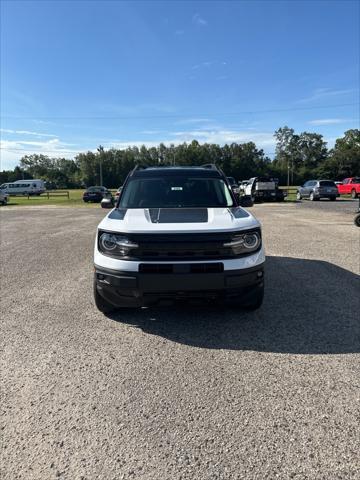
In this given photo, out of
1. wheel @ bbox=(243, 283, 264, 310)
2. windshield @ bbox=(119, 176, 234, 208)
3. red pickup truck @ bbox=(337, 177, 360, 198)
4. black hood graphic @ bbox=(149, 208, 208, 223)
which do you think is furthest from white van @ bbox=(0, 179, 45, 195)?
wheel @ bbox=(243, 283, 264, 310)

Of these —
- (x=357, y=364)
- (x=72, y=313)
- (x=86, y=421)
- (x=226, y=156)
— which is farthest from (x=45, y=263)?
(x=226, y=156)

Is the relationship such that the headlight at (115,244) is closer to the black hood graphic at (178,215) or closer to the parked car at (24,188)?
the black hood graphic at (178,215)

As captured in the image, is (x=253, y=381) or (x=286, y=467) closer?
(x=286, y=467)

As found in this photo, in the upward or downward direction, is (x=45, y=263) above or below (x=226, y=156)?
below

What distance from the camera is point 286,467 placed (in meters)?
2.07

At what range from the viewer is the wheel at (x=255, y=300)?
13.1 ft

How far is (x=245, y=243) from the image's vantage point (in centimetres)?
389

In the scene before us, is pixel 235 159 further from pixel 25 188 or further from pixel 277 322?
pixel 277 322

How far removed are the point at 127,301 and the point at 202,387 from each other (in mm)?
1316

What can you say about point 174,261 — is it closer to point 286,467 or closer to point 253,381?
point 253,381

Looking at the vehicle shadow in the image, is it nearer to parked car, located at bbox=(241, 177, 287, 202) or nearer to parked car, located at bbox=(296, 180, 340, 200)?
parked car, located at bbox=(241, 177, 287, 202)

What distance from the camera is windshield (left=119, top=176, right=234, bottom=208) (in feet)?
16.4

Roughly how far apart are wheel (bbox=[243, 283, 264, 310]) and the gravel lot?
0.45 ft

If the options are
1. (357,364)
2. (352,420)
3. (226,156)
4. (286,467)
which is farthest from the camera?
(226,156)
